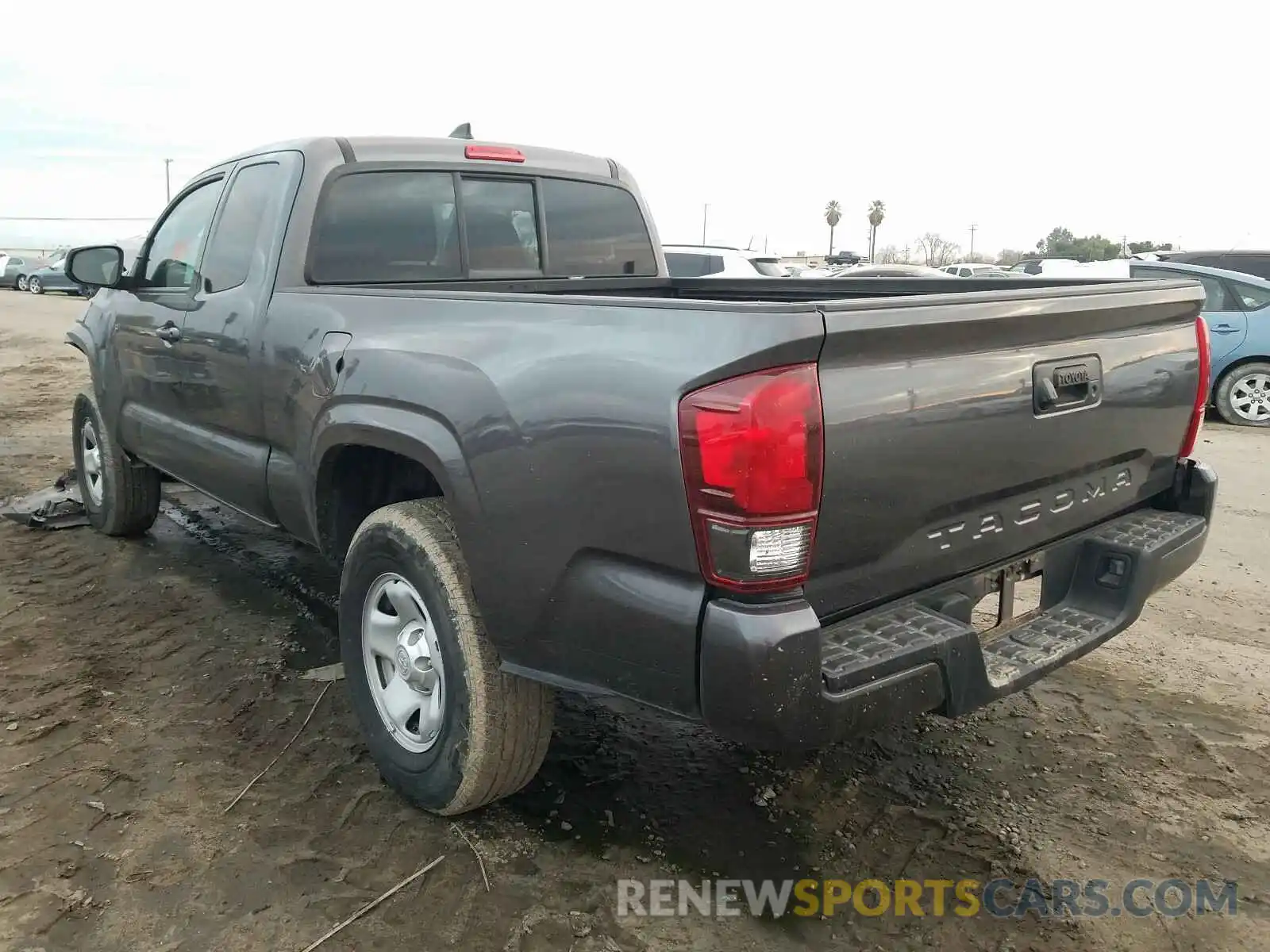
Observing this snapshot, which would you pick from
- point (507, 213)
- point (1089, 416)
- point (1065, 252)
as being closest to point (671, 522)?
point (1089, 416)

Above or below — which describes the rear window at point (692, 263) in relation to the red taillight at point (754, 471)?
above

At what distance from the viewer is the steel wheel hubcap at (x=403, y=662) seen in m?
2.78

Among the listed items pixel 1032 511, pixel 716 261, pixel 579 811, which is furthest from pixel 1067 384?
pixel 716 261

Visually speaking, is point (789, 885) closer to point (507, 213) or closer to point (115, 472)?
point (507, 213)

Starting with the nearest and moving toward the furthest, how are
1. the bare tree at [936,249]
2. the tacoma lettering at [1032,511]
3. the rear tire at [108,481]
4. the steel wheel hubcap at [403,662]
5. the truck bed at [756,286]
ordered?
the tacoma lettering at [1032,511] → the steel wheel hubcap at [403,662] → the truck bed at [756,286] → the rear tire at [108,481] → the bare tree at [936,249]

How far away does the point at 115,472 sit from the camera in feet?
17.1

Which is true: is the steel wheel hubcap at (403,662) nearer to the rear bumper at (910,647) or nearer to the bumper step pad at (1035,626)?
the rear bumper at (910,647)

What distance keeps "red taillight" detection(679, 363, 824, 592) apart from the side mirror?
3.79 meters

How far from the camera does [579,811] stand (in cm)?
288

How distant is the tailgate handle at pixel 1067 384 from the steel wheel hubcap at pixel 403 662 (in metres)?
1.69

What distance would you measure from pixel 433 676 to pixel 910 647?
1.34 meters

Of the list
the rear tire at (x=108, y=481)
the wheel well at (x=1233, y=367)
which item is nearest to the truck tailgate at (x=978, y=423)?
the rear tire at (x=108, y=481)

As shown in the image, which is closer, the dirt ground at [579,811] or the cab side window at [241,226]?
the dirt ground at [579,811]

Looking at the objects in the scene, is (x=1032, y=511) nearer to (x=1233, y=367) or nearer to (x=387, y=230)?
(x=387, y=230)
